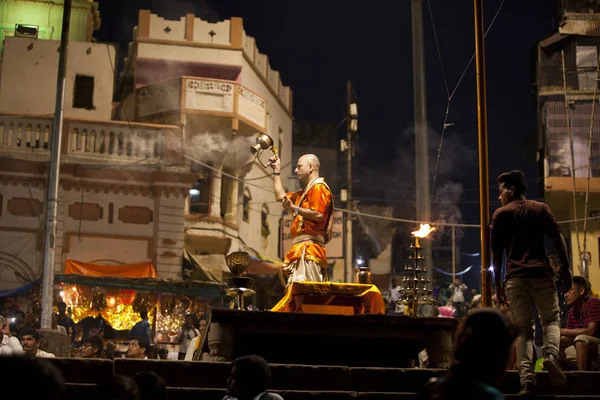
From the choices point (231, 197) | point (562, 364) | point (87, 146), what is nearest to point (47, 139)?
point (87, 146)

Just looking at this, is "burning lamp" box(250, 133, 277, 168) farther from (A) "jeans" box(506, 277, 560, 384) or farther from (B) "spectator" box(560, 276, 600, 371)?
(B) "spectator" box(560, 276, 600, 371)

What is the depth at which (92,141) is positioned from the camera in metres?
27.0

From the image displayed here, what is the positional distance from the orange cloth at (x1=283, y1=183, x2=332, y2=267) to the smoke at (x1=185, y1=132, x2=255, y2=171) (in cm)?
2120

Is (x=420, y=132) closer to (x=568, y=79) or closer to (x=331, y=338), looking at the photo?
(x=568, y=79)

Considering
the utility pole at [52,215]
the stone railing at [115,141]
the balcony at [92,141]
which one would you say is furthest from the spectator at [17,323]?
the stone railing at [115,141]

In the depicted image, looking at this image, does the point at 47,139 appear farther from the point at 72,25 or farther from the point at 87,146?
the point at 72,25

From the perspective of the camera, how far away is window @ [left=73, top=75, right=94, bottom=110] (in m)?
31.6

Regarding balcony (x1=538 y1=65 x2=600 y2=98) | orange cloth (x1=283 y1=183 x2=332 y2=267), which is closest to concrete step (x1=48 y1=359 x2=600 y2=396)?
orange cloth (x1=283 y1=183 x2=332 y2=267)

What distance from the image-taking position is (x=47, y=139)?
1040 inches

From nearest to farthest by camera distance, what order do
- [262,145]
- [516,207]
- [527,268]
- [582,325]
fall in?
1. [527,268]
2. [516,207]
3. [582,325]
4. [262,145]

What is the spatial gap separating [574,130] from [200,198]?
15214 mm

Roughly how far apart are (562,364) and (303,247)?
3.62 metres

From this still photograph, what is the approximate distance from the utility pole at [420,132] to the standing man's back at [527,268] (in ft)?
44.5

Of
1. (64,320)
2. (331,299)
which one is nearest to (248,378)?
(331,299)
